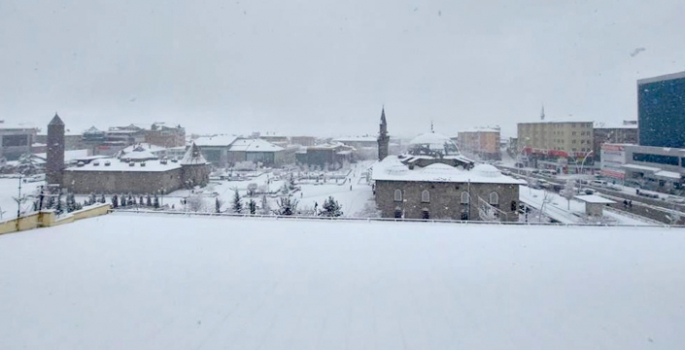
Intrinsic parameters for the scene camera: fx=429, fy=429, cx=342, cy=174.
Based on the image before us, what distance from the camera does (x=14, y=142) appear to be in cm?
6219

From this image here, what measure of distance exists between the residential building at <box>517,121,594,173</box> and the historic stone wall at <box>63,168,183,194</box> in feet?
135

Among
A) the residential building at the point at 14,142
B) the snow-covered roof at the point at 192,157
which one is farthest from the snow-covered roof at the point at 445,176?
the residential building at the point at 14,142

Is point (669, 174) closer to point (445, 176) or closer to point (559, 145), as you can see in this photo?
point (559, 145)

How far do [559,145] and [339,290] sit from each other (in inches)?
2063

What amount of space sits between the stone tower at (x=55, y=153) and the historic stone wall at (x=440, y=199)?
29.6 meters

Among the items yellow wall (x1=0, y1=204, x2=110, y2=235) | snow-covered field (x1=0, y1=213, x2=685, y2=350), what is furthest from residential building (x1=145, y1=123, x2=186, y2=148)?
snow-covered field (x1=0, y1=213, x2=685, y2=350)

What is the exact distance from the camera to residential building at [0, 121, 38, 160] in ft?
199

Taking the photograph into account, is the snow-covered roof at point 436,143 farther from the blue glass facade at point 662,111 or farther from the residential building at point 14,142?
the residential building at point 14,142

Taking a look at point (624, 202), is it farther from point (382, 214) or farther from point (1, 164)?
point (1, 164)

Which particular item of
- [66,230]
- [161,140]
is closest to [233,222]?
[66,230]

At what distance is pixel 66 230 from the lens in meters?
8.10

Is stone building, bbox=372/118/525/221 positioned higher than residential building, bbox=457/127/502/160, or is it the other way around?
residential building, bbox=457/127/502/160

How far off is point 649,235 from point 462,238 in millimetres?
3662

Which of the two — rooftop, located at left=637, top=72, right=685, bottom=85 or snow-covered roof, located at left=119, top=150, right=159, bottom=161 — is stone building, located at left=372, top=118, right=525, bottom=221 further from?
snow-covered roof, located at left=119, top=150, right=159, bottom=161
